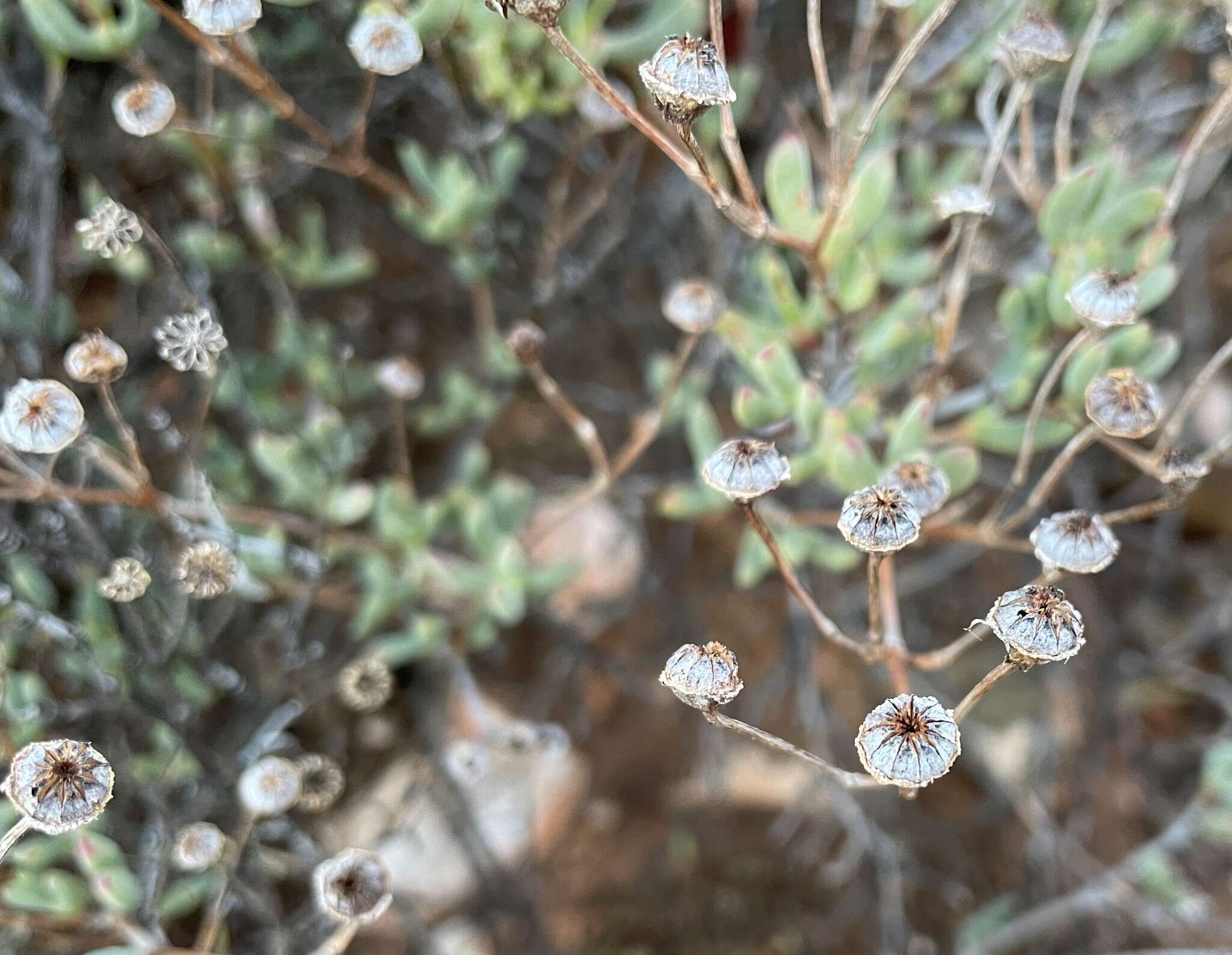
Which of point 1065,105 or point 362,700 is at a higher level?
point 1065,105

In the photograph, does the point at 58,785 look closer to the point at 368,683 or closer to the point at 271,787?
the point at 271,787

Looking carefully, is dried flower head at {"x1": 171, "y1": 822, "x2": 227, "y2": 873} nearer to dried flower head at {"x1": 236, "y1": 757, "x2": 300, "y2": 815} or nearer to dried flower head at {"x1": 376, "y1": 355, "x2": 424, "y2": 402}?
dried flower head at {"x1": 236, "y1": 757, "x2": 300, "y2": 815}

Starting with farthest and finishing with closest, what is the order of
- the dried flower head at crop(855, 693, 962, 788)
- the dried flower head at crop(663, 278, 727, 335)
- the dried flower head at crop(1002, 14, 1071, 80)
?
the dried flower head at crop(663, 278, 727, 335) → the dried flower head at crop(1002, 14, 1071, 80) → the dried flower head at crop(855, 693, 962, 788)

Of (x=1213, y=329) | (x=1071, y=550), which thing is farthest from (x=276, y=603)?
(x=1213, y=329)

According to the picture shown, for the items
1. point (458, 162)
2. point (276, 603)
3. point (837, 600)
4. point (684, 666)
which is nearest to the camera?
point (684, 666)

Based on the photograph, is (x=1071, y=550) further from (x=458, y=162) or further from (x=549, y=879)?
(x=549, y=879)

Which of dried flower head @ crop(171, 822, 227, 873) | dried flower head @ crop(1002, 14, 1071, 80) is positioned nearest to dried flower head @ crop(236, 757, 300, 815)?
dried flower head @ crop(171, 822, 227, 873)

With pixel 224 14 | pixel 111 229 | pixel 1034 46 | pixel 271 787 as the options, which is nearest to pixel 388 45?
pixel 224 14
